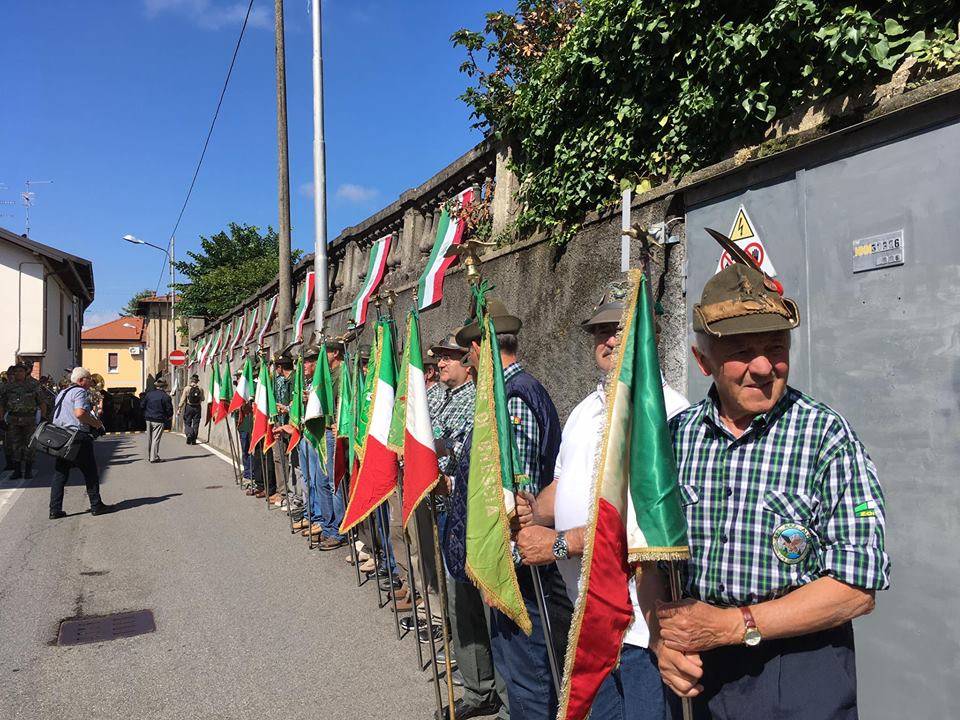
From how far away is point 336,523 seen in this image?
882 centimetres

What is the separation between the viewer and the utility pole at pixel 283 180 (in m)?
17.0

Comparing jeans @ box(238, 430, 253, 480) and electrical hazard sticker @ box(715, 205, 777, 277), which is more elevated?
electrical hazard sticker @ box(715, 205, 777, 277)

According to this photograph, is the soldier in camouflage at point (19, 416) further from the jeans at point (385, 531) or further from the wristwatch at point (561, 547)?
the wristwatch at point (561, 547)

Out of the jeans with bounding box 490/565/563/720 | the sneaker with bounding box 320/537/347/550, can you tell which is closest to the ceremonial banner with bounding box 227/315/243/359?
the sneaker with bounding box 320/537/347/550

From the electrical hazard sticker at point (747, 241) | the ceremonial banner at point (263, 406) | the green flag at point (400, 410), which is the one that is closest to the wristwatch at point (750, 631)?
the electrical hazard sticker at point (747, 241)

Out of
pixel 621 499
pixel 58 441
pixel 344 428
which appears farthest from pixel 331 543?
pixel 621 499

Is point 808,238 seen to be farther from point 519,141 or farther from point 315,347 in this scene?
point 315,347

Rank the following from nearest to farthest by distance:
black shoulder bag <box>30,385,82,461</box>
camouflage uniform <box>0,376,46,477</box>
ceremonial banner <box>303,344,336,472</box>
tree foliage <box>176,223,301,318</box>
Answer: ceremonial banner <box>303,344,336,472</box> → black shoulder bag <box>30,385,82,461</box> → camouflage uniform <box>0,376,46,477</box> → tree foliage <box>176,223,301,318</box>

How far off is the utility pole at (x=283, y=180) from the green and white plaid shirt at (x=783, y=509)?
15.5m

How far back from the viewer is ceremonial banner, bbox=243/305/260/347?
23.0 metres

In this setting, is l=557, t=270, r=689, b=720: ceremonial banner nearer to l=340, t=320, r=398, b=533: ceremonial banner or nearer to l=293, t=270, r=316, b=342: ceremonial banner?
l=340, t=320, r=398, b=533: ceremonial banner

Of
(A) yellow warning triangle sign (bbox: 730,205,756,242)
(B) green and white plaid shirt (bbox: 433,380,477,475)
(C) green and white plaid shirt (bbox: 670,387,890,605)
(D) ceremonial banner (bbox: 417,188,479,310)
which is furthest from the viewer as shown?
(D) ceremonial banner (bbox: 417,188,479,310)

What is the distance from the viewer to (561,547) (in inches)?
119

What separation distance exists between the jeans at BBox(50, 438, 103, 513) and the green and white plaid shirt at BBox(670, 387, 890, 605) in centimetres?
1026
